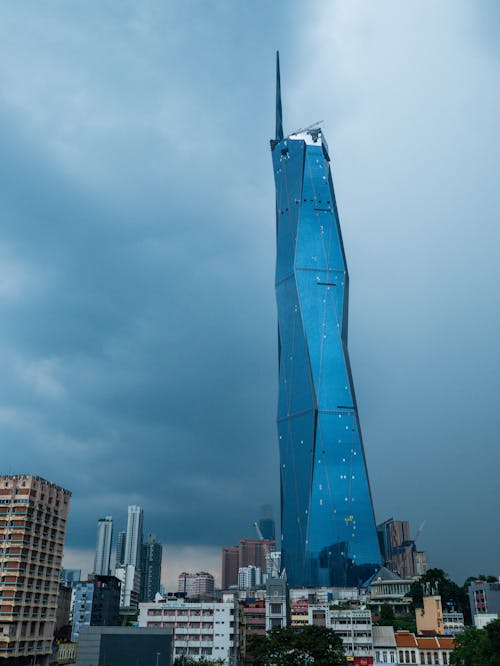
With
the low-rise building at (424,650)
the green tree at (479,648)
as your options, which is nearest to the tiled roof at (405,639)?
the low-rise building at (424,650)

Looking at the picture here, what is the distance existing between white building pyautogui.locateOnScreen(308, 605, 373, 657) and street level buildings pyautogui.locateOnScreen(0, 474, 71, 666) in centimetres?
2947

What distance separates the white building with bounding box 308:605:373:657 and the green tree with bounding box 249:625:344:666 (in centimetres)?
1390

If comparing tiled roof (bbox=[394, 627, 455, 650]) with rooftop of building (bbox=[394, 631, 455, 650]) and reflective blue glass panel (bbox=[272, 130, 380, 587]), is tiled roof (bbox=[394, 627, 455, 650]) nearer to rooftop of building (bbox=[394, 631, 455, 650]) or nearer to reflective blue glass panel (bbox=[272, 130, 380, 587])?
rooftop of building (bbox=[394, 631, 455, 650])

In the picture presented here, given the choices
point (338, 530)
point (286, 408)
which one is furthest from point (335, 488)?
point (286, 408)

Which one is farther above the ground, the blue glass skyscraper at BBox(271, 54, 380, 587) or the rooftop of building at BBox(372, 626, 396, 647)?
the blue glass skyscraper at BBox(271, 54, 380, 587)

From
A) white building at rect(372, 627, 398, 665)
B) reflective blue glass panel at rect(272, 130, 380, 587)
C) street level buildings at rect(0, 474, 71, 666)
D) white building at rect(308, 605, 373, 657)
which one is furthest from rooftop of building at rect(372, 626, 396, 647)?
reflective blue glass panel at rect(272, 130, 380, 587)

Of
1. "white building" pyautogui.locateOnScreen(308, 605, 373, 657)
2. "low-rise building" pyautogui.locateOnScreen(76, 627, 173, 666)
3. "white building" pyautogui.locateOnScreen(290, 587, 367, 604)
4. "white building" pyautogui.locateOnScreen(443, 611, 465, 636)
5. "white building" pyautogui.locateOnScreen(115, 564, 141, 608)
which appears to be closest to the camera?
"low-rise building" pyautogui.locateOnScreen(76, 627, 173, 666)

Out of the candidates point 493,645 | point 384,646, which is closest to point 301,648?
point 493,645

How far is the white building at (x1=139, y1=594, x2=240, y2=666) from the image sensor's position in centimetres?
7306

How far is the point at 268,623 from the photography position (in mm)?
80375

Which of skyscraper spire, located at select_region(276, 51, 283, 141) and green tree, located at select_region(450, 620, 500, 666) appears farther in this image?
skyscraper spire, located at select_region(276, 51, 283, 141)

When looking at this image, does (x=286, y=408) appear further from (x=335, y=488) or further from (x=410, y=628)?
(x=410, y=628)

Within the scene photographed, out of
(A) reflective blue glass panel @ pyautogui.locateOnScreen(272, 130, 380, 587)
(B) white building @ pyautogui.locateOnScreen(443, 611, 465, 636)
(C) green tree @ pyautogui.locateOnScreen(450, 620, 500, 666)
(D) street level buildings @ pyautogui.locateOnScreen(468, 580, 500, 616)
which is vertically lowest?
(C) green tree @ pyautogui.locateOnScreen(450, 620, 500, 666)

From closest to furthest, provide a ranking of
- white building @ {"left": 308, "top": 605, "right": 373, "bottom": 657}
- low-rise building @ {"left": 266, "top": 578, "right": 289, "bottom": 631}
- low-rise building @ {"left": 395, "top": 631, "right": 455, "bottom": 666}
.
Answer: low-rise building @ {"left": 395, "top": 631, "right": 455, "bottom": 666}, white building @ {"left": 308, "top": 605, "right": 373, "bottom": 657}, low-rise building @ {"left": 266, "top": 578, "right": 289, "bottom": 631}
